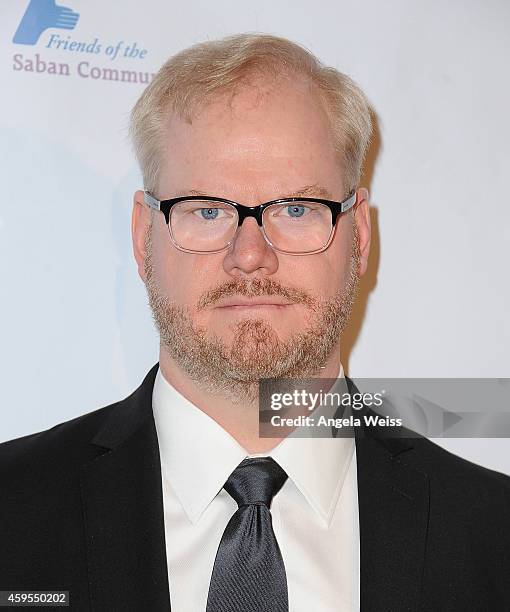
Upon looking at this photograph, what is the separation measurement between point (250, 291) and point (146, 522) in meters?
0.59

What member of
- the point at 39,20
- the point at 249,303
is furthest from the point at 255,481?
the point at 39,20

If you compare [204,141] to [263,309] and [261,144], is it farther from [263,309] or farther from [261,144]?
[263,309]

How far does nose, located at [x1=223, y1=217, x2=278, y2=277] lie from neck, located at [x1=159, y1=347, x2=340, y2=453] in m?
0.34

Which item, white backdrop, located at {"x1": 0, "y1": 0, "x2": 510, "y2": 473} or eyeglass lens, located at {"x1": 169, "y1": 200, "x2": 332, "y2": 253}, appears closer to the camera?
eyeglass lens, located at {"x1": 169, "y1": 200, "x2": 332, "y2": 253}

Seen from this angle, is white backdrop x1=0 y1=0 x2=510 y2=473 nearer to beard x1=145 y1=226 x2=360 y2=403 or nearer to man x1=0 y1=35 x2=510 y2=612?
man x1=0 y1=35 x2=510 y2=612

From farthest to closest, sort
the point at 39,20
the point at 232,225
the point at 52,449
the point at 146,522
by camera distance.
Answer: the point at 39,20, the point at 52,449, the point at 232,225, the point at 146,522

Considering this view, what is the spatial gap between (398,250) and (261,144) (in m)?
0.79

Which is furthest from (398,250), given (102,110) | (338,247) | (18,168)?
(18,168)

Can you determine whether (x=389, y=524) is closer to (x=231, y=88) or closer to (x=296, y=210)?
(x=296, y=210)

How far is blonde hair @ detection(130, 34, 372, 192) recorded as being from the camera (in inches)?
86.0

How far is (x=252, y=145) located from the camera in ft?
6.91

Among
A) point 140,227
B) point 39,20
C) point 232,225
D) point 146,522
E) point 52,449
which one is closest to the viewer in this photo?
point 146,522

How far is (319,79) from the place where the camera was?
2283mm

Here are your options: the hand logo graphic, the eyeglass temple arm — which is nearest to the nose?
the eyeglass temple arm
